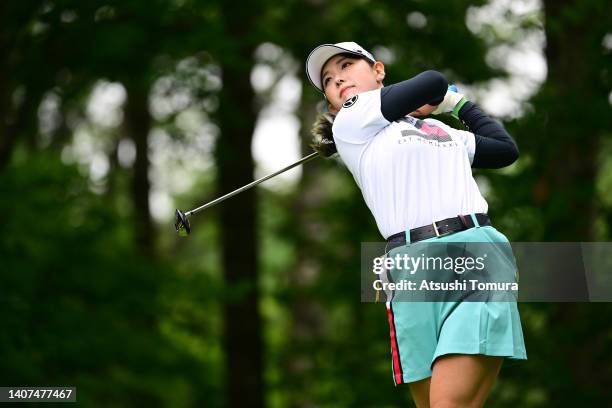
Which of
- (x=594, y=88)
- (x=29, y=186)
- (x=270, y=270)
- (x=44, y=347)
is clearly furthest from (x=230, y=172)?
(x=270, y=270)

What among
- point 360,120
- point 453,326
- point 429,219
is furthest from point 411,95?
point 453,326

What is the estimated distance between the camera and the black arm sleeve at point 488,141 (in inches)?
127

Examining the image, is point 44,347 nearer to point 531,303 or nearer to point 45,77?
point 45,77

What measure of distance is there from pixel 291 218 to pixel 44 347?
284 inches

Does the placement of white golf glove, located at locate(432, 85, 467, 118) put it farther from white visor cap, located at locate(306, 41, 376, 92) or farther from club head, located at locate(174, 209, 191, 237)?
club head, located at locate(174, 209, 191, 237)

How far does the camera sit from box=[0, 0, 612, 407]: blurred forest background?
8.12 metres

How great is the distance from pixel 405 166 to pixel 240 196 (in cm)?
825

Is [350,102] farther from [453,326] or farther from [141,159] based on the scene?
[141,159]

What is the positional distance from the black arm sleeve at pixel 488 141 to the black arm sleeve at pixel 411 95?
30 centimetres

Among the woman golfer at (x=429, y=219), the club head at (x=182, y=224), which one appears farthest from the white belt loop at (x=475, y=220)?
the club head at (x=182, y=224)

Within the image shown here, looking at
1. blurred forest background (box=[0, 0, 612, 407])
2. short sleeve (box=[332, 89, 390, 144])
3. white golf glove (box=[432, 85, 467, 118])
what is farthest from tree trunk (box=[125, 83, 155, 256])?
short sleeve (box=[332, 89, 390, 144])

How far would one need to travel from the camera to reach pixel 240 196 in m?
11.2

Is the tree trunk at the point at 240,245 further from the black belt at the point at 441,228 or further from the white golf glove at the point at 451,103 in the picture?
the black belt at the point at 441,228

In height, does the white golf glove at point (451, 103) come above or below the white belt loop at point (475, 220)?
above
